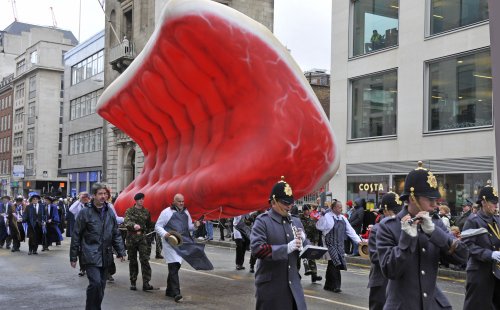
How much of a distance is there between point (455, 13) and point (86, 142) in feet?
125

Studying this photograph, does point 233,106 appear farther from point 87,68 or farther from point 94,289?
point 87,68

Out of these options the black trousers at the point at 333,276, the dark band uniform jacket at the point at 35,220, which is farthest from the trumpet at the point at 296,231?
the dark band uniform jacket at the point at 35,220

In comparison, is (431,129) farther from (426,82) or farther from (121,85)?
(121,85)

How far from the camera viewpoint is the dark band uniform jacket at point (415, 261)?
4.41 metres

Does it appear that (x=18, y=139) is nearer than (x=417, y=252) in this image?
No

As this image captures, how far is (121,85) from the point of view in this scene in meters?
11.3

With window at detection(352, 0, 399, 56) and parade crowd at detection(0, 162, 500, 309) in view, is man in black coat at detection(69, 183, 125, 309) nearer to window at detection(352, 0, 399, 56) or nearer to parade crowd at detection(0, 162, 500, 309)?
parade crowd at detection(0, 162, 500, 309)

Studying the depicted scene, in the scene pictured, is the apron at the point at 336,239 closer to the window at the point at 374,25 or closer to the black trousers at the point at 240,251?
the black trousers at the point at 240,251

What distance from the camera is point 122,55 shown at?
3928cm

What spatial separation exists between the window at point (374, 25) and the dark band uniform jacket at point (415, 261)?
819 inches

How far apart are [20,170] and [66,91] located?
73.4 feet

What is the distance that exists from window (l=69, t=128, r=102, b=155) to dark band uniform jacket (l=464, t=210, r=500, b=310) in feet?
A: 149

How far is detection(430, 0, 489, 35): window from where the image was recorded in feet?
69.4

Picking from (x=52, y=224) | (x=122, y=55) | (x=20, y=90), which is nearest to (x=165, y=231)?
(x=52, y=224)
